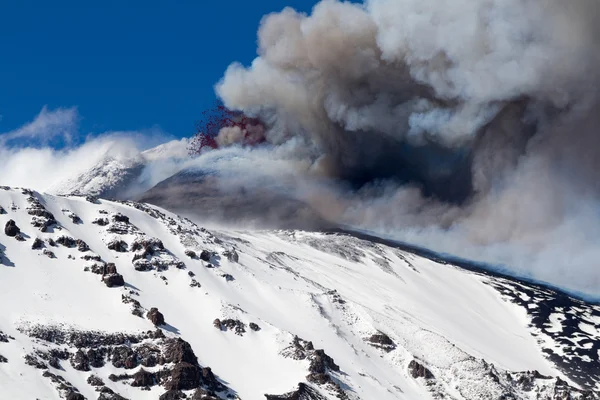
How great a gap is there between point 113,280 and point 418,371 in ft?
155

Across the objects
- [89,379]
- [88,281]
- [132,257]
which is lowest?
[89,379]

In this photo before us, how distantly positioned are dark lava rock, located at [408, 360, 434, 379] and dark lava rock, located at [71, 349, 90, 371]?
165 ft

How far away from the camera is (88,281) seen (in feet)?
337

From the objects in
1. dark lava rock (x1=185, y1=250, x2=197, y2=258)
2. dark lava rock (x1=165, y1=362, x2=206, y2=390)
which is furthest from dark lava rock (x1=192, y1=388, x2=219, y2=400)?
dark lava rock (x1=185, y1=250, x2=197, y2=258)

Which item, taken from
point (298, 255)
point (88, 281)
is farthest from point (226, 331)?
point (298, 255)

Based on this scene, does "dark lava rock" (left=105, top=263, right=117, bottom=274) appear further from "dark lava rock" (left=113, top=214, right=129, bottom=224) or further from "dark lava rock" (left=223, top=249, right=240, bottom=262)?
"dark lava rock" (left=223, top=249, right=240, bottom=262)

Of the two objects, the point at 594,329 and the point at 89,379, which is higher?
the point at 594,329

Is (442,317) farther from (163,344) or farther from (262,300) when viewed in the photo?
(163,344)

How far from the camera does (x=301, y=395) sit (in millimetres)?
89375

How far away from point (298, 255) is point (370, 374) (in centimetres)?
8498

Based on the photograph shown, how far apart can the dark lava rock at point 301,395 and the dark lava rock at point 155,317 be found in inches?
726

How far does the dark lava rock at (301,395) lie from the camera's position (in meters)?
88.1

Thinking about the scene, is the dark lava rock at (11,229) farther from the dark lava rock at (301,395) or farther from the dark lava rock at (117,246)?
the dark lava rock at (301,395)

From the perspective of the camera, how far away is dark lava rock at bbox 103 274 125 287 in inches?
4067
